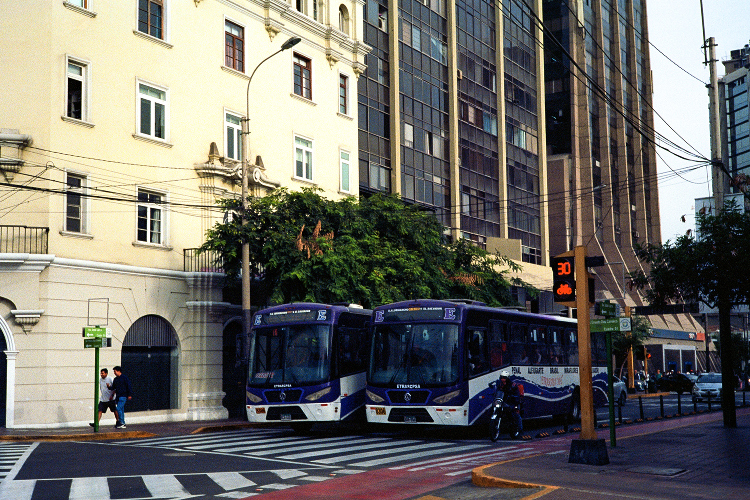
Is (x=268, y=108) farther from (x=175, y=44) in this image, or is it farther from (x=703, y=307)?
(x=703, y=307)

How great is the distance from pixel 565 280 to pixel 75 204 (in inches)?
698

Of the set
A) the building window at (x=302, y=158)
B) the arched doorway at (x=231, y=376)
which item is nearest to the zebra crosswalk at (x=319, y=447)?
the arched doorway at (x=231, y=376)

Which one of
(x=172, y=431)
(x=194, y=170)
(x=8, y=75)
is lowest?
(x=172, y=431)

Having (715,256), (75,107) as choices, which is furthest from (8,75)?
(715,256)

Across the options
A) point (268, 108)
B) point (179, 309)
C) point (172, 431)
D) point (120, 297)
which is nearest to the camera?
point (172, 431)

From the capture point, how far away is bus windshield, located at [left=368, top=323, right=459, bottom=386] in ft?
67.8

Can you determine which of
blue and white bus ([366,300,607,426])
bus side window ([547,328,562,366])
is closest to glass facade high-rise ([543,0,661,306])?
bus side window ([547,328,562,366])

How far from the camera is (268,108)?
34594mm

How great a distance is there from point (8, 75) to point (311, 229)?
10135 mm

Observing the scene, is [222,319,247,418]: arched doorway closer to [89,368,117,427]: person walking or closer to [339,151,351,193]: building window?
[89,368,117,427]: person walking

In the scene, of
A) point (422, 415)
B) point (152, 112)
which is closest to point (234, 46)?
point (152, 112)

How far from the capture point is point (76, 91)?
2755 centimetres

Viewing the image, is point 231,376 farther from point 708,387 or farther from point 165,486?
point 708,387

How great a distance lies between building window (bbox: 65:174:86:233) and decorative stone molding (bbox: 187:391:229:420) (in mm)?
6884
